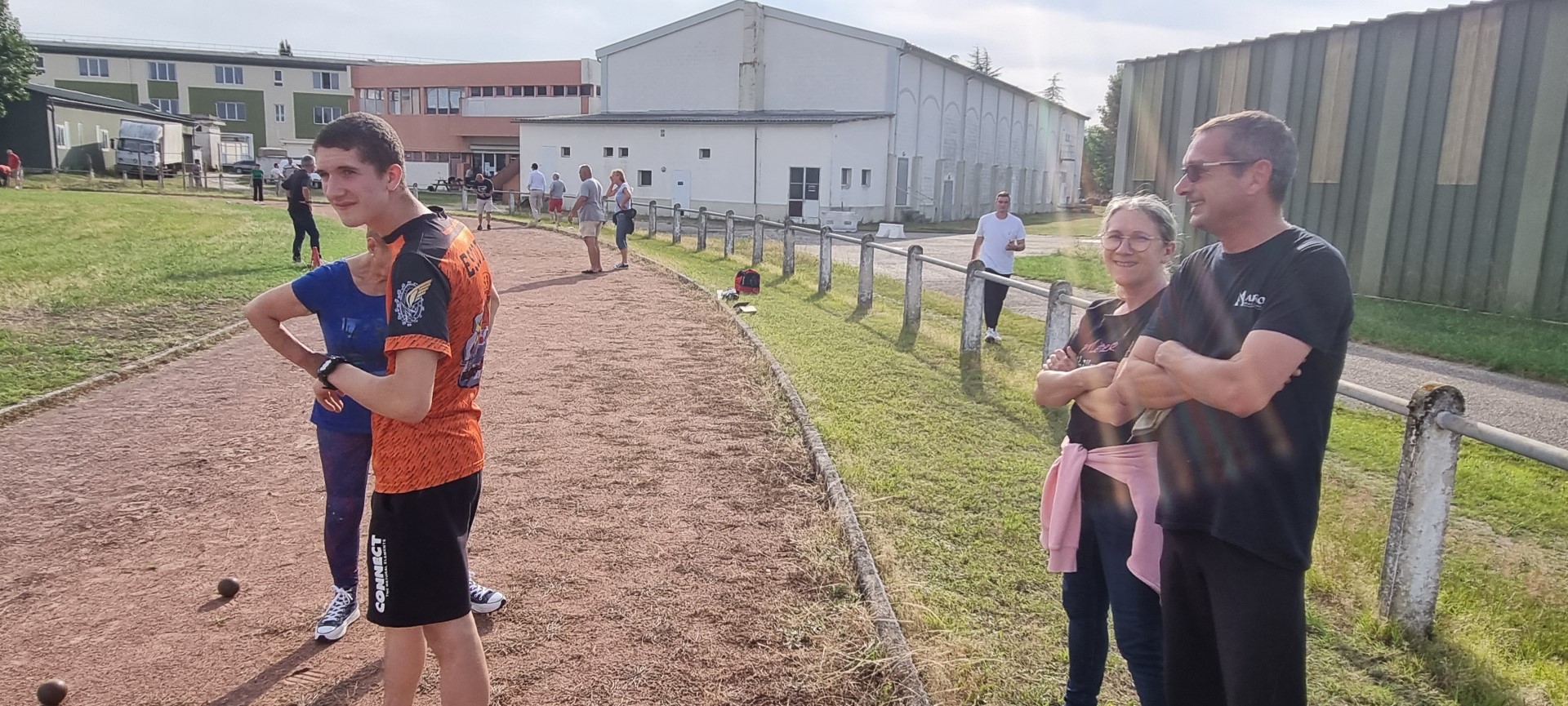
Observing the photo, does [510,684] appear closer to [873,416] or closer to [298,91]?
[873,416]

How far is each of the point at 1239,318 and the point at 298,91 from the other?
262ft

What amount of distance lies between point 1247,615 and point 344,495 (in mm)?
3164

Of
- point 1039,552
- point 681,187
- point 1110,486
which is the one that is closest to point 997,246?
point 1039,552

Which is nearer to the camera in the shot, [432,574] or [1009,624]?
[432,574]

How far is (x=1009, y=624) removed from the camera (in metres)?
3.96

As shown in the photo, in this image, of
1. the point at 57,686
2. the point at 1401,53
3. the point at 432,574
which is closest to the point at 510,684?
the point at 432,574

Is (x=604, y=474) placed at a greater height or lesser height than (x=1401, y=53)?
lesser

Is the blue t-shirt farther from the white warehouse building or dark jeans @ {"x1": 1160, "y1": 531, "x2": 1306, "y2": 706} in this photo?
the white warehouse building

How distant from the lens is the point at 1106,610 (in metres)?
3.18

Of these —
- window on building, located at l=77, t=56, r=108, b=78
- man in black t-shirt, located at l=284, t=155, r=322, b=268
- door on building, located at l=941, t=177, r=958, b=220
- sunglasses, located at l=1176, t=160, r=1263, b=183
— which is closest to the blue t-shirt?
sunglasses, located at l=1176, t=160, r=1263, b=183

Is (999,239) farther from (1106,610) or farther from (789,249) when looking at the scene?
(1106,610)

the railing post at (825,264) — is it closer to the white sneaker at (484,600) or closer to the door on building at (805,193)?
the white sneaker at (484,600)

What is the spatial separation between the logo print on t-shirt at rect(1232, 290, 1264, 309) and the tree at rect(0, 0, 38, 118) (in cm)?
5759

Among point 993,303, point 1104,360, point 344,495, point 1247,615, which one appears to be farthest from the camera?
point 993,303
